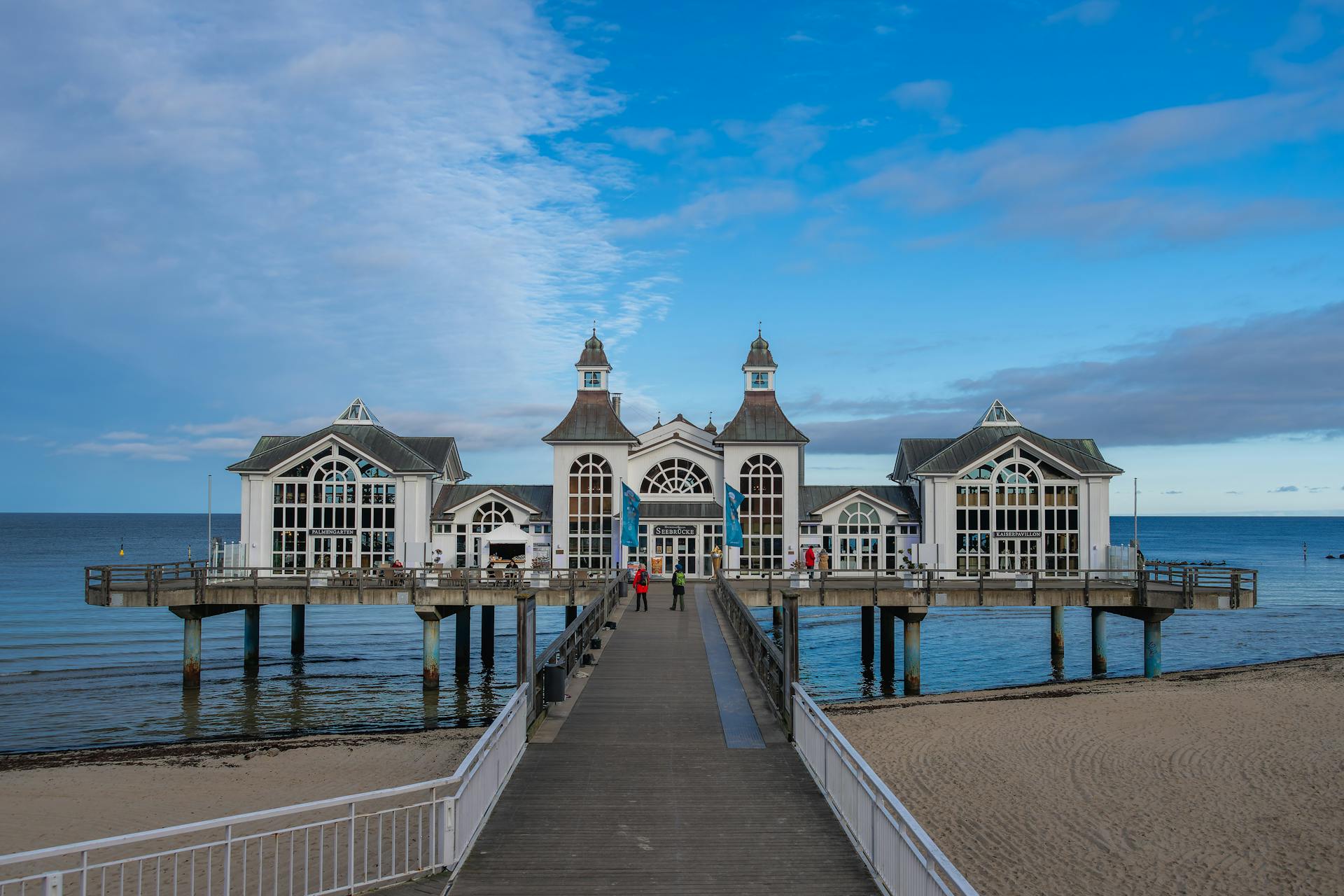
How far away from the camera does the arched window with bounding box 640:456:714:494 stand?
125 feet

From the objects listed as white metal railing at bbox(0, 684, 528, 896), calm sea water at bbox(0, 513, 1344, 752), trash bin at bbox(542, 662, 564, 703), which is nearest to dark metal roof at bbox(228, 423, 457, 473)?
calm sea water at bbox(0, 513, 1344, 752)

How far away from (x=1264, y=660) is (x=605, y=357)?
2787cm

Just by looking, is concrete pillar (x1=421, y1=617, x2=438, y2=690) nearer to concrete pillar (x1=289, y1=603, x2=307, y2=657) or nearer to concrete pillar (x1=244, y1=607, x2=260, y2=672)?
concrete pillar (x1=244, y1=607, x2=260, y2=672)

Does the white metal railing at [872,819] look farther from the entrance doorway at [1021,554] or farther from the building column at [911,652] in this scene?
the entrance doorway at [1021,554]

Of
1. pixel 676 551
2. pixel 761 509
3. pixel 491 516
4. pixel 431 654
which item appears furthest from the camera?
pixel 491 516

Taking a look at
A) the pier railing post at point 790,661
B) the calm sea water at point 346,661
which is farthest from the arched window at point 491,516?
Result: the pier railing post at point 790,661

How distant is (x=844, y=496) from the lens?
37.9 metres

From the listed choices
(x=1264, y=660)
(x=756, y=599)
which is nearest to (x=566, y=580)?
(x=756, y=599)

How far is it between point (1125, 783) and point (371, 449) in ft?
89.9

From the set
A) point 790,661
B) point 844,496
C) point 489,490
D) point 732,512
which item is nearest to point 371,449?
point 489,490

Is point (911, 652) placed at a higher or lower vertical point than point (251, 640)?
higher

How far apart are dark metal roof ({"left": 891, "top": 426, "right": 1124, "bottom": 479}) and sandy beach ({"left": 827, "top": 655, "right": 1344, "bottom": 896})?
392 inches

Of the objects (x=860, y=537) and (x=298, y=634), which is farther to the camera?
(x=860, y=537)

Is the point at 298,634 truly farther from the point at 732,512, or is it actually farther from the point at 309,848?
the point at 309,848
